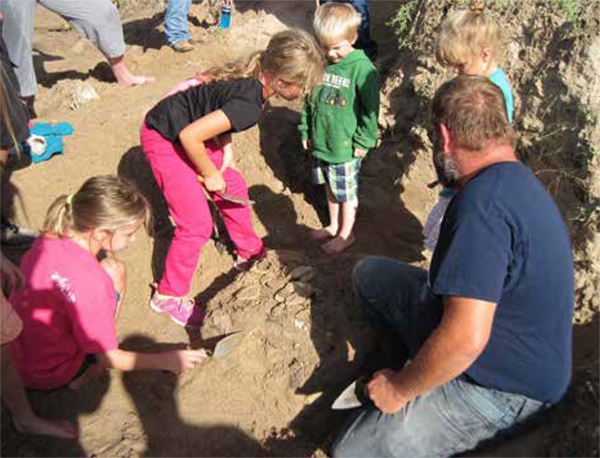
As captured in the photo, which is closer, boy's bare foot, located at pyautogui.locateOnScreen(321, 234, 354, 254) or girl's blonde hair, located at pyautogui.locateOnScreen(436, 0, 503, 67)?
girl's blonde hair, located at pyautogui.locateOnScreen(436, 0, 503, 67)

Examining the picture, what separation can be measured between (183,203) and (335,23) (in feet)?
4.35

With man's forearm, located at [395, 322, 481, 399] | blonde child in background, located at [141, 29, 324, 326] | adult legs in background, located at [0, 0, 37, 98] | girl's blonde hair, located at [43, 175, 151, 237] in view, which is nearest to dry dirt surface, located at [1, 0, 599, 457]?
blonde child in background, located at [141, 29, 324, 326]

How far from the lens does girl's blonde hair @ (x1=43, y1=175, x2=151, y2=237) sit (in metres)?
2.20

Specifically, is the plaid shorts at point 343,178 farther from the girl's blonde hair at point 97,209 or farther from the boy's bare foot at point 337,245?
the girl's blonde hair at point 97,209

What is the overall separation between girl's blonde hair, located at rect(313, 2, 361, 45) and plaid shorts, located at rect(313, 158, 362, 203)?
747mm

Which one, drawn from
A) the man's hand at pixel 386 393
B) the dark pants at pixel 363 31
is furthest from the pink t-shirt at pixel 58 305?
the dark pants at pixel 363 31

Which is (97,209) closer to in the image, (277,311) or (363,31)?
(277,311)

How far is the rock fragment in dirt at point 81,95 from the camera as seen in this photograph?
444cm

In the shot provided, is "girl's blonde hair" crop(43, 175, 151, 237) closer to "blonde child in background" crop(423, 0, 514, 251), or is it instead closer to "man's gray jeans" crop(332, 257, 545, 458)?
"man's gray jeans" crop(332, 257, 545, 458)

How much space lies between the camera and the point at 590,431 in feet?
6.21

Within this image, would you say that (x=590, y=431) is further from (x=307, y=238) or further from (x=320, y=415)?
(x=307, y=238)

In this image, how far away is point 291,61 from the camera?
262 centimetres

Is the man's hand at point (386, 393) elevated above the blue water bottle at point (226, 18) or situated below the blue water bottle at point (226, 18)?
below

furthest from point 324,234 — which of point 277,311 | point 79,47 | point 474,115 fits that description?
point 79,47
